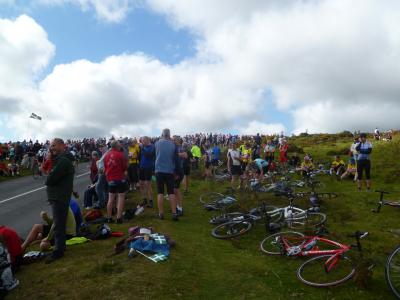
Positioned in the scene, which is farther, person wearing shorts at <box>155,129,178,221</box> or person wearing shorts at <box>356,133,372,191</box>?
person wearing shorts at <box>356,133,372,191</box>

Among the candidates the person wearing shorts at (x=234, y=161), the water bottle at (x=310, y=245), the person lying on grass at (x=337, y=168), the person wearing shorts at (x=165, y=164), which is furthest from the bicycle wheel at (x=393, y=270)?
the person lying on grass at (x=337, y=168)

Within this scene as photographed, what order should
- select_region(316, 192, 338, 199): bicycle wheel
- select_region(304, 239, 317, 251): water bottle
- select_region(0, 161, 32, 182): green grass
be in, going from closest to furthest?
1. select_region(304, 239, 317, 251): water bottle
2. select_region(316, 192, 338, 199): bicycle wheel
3. select_region(0, 161, 32, 182): green grass

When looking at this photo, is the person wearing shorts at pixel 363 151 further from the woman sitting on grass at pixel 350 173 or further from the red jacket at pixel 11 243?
the red jacket at pixel 11 243

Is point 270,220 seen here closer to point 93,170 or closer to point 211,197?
point 211,197

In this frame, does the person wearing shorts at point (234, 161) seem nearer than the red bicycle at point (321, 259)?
No

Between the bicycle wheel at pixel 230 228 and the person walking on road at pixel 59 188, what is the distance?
3985 mm

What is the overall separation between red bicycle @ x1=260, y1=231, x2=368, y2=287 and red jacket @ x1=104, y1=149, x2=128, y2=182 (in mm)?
4864

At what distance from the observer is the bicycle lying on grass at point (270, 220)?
9.84 metres

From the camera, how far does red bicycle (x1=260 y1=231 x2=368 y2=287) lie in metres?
6.62

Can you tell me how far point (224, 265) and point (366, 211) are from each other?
7270 millimetres

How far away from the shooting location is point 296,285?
6.58m

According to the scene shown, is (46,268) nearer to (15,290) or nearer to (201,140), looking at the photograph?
(15,290)

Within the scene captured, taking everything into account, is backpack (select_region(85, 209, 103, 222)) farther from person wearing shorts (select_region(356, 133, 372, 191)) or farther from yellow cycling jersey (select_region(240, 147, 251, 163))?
person wearing shorts (select_region(356, 133, 372, 191))

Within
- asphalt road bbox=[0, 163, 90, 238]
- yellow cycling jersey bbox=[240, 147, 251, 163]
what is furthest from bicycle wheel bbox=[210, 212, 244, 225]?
yellow cycling jersey bbox=[240, 147, 251, 163]
